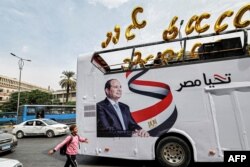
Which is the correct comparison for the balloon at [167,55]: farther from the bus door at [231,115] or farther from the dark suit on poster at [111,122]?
the dark suit on poster at [111,122]

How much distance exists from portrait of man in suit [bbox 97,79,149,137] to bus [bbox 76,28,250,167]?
1.3 inches

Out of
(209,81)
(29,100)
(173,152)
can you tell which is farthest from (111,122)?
(29,100)

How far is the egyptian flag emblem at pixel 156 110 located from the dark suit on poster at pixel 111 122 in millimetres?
248

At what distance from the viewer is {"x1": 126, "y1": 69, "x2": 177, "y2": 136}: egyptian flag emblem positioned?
6.31 meters

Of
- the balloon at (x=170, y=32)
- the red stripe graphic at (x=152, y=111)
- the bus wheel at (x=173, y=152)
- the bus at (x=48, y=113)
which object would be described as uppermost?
the balloon at (x=170, y=32)

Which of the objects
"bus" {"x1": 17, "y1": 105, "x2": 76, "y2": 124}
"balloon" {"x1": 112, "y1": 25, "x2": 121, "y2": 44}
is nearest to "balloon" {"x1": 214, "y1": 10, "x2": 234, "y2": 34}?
"balloon" {"x1": 112, "y1": 25, "x2": 121, "y2": 44}

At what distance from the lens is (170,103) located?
6.34 m

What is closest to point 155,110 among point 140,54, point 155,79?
point 155,79

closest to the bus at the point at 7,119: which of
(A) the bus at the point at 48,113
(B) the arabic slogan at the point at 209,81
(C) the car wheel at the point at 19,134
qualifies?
(A) the bus at the point at 48,113

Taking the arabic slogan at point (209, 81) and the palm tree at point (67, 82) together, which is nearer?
the arabic slogan at point (209, 81)

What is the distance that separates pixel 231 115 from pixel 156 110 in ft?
7.10

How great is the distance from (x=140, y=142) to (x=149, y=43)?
3.32 m

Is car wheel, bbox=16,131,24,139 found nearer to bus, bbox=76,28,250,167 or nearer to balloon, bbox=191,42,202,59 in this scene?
bus, bbox=76,28,250,167

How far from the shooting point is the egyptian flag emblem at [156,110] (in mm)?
6312
